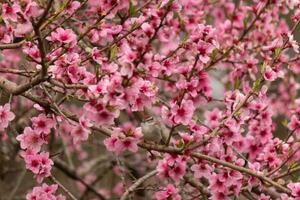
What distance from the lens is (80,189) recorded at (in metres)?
8.84

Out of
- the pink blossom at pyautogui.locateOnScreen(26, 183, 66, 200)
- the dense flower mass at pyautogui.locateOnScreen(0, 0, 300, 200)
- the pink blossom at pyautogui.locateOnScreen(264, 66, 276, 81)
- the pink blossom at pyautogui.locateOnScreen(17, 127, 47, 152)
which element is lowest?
the pink blossom at pyautogui.locateOnScreen(26, 183, 66, 200)

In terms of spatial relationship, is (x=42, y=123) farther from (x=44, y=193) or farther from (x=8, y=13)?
(x=8, y=13)

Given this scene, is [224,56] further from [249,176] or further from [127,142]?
[127,142]

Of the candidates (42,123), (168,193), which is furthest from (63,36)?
(168,193)

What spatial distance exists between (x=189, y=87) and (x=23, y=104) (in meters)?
3.70

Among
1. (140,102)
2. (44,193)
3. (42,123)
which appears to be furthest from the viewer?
(44,193)

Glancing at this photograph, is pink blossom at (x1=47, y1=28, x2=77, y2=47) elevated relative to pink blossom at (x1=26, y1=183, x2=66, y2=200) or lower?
elevated

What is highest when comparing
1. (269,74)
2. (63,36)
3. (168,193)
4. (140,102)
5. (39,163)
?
(269,74)

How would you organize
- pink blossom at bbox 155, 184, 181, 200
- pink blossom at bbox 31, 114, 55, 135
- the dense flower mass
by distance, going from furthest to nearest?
pink blossom at bbox 155, 184, 181, 200 → pink blossom at bbox 31, 114, 55, 135 → the dense flower mass

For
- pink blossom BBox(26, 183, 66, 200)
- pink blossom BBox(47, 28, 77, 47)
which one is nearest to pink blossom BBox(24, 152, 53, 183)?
pink blossom BBox(26, 183, 66, 200)

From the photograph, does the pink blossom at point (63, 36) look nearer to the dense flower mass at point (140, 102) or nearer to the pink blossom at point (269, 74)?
the dense flower mass at point (140, 102)

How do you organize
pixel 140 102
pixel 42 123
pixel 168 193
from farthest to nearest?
pixel 168 193
pixel 42 123
pixel 140 102

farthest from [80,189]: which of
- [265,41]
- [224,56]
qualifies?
[224,56]

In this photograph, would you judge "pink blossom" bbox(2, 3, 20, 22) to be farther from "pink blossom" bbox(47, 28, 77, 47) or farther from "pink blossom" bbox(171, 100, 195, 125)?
"pink blossom" bbox(171, 100, 195, 125)
